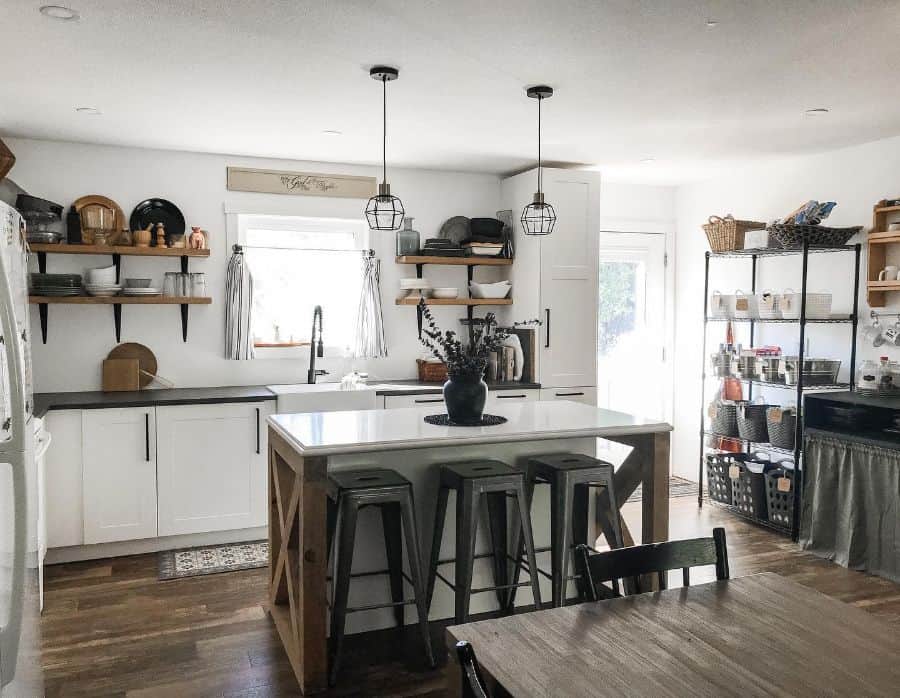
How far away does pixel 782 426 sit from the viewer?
4.89 m

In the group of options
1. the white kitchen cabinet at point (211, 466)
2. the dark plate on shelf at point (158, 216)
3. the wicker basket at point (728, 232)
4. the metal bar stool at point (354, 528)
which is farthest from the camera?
the wicker basket at point (728, 232)

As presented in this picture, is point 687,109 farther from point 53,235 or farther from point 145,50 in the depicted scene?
point 53,235

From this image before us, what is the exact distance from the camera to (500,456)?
346 cm

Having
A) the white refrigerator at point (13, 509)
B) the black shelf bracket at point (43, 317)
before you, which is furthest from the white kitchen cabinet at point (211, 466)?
the white refrigerator at point (13, 509)

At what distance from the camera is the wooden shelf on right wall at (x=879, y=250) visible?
4.48 metres

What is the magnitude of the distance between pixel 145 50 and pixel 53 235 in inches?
76.2

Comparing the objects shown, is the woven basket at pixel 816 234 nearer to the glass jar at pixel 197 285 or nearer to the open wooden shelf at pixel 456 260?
the open wooden shelf at pixel 456 260

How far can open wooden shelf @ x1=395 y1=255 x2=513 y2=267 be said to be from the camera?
213 inches

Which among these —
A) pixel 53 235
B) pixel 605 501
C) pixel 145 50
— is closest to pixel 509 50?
pixel 145 50

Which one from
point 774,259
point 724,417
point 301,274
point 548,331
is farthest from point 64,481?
point 774,259

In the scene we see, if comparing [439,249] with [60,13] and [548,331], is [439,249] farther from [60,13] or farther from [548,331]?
[60,13]

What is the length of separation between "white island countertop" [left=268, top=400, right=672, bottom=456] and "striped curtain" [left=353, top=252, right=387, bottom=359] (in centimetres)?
165

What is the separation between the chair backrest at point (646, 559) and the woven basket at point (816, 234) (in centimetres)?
320

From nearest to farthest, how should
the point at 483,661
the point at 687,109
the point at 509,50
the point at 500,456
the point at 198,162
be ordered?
the point at 483,661 → the point at 509,50 → the point at 500,456 → the point at 687,109 → the point at 198,162
